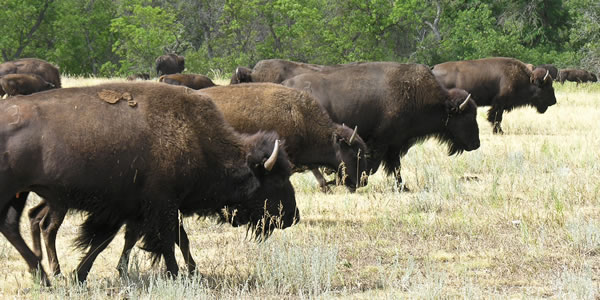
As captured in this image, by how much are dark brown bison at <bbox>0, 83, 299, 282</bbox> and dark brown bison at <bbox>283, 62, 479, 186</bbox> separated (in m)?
4.70

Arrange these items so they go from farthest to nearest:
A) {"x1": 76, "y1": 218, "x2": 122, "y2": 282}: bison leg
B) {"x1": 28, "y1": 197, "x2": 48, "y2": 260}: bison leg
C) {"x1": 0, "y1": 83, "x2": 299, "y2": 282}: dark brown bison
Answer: {"x1": 28, "y1": 197, "x2": 48, "y2": 260}: bison leg < {"x1": 76, "y1": 218, "x2": 122, "y2": 282}: bison leg < {"x1": 0, "y1": 83, "x2": 299, "y2": 282}: dark brown bison

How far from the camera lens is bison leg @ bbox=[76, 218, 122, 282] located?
22.4ft

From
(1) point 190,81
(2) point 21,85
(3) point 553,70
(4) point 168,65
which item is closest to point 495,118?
(1) point 190,81

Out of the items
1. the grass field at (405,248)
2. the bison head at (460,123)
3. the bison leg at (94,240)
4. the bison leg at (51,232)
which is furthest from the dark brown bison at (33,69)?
the bison leg at (94,240)

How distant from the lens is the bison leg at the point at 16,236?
6.48m

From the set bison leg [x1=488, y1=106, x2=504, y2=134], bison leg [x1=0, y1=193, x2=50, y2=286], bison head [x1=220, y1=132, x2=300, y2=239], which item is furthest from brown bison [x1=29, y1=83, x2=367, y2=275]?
bison leg [x1=488, y1=106, x2=504, y2=134]

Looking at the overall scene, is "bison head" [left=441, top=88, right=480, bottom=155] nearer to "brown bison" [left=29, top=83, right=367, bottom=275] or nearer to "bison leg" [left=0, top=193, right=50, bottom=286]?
"brown bison" [left=29, top=83, right=367, bottom=275]

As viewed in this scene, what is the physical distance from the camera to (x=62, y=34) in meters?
61.6

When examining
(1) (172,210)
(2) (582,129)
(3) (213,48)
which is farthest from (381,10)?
(1) (172,210)

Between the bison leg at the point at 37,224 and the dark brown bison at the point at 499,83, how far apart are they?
1412 centimetres

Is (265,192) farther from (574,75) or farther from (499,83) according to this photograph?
(574,75)

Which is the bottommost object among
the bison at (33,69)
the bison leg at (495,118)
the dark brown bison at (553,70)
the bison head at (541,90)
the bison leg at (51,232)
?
the dark brown bison at (553,70)

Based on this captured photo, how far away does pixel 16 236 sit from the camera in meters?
6.51

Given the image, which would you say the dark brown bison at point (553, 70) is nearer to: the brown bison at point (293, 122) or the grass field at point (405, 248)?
the grass field at point (405, 248)
